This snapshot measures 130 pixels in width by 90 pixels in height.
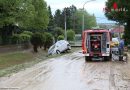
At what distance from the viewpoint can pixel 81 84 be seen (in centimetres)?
1895

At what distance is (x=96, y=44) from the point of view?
37.8 meters

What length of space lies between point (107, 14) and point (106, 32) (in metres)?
36.1

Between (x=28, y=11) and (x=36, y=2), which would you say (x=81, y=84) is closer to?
(x=28, y=11)

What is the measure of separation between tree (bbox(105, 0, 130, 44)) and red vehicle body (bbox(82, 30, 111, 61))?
28163 millimetres

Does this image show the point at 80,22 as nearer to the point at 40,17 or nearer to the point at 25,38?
the point at 40,17

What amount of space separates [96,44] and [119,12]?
31.1 m

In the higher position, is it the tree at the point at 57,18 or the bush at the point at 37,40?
the tree at the point at 57,18

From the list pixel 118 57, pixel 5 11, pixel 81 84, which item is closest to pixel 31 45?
pixel 5 11

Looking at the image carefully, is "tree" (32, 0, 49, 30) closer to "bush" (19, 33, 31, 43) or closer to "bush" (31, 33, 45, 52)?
"bush" (19, 33, 31, 43)

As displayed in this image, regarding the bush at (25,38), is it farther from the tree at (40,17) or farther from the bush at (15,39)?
the tree at (40,17)

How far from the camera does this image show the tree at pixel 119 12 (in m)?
66.1

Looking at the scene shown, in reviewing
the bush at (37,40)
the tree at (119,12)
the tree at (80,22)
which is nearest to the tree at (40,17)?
the bush at (37,40)

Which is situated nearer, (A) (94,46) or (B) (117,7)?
(A) (94,46)

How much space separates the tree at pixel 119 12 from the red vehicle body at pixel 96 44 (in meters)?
28.2
